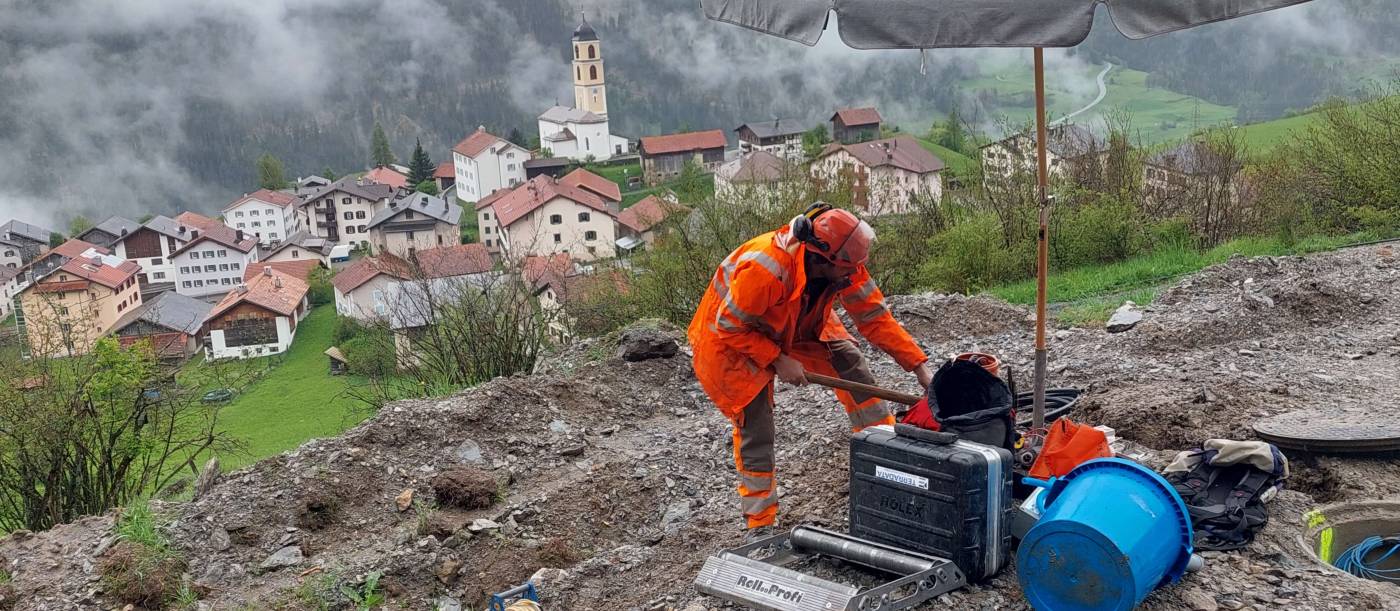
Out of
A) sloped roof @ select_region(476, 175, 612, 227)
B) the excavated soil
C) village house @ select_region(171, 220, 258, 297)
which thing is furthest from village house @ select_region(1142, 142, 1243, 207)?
village house @ select_region(171, 220, 258, 297)

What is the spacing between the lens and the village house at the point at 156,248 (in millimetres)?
69688

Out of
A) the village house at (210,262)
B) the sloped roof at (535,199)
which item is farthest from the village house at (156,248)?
the sloped roof at (535,199)

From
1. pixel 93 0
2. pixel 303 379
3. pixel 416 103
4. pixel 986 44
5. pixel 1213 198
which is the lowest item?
pixel 303 379

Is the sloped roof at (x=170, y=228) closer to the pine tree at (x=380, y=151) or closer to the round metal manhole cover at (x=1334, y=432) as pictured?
the pine tree at (x=380, y=151)

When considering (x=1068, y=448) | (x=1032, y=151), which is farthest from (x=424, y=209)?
(x=1068, y=448)

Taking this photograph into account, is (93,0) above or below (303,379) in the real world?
above

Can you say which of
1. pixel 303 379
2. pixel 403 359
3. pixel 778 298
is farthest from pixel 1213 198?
pixel 303 379

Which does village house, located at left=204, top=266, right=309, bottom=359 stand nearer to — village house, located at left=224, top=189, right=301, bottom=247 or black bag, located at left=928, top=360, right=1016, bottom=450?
village house, located at left=224, top=189, right=301, bottom=247

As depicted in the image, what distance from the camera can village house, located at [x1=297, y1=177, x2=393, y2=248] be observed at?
248 feet

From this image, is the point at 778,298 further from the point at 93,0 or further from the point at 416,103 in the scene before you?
the point at 93,0

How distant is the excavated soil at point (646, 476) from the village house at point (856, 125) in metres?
69.8

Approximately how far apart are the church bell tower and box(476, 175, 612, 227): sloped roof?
1295 inches

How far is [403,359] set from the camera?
424 inches

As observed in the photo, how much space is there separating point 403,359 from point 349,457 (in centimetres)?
441
